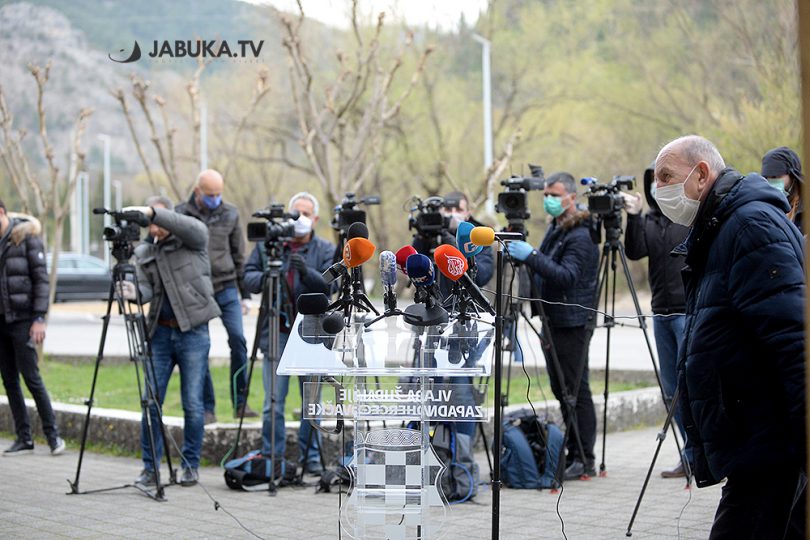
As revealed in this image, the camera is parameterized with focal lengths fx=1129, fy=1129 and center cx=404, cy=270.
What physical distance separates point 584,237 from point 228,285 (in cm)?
371

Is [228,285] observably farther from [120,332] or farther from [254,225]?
[120,332]

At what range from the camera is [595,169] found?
106ft

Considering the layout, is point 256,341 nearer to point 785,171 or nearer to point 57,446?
point 57,446

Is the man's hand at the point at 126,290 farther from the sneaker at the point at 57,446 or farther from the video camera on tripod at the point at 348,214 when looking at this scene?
the sneaker at the point at 57,446

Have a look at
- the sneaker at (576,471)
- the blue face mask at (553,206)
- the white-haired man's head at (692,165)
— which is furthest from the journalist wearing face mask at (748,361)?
the sneaker at (576,471)

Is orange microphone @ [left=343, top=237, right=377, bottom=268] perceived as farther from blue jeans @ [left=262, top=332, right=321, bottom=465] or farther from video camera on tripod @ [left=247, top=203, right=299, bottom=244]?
blue jeans @ [left=262, top=332, right=321, bottom=465]

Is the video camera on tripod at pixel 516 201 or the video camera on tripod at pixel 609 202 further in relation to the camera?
the video camera on tripod at pixel 516 201

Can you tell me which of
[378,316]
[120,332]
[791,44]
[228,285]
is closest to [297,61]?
[228,285]

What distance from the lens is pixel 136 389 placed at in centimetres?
1266

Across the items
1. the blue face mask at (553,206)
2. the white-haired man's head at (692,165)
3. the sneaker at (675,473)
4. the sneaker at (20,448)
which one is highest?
the white-haired man's head at (692,165)

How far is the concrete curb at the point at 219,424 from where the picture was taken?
9.08m

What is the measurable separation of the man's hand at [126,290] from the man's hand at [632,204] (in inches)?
141

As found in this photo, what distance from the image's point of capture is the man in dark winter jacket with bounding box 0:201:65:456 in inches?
382

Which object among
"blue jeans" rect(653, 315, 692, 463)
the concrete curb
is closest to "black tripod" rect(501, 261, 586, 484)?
"blue jeans" rect(653, 315, 692, 463)
